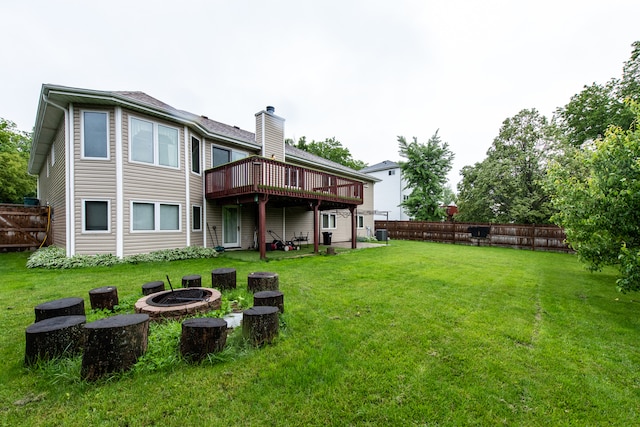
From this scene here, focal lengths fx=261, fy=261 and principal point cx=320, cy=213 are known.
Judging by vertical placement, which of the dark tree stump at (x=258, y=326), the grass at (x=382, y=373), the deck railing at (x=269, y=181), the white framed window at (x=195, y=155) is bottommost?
the grass at (x=382, y=373)

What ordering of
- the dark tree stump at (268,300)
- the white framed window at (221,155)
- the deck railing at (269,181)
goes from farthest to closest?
1. the white framed window at (221,155)
2. the deck railing at (269,181)
3. the dark tree stump at (268,300)

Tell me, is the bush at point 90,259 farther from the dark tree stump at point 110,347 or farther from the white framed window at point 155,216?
the dark tree stump at point 110,347

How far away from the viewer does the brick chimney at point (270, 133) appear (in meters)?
12.4

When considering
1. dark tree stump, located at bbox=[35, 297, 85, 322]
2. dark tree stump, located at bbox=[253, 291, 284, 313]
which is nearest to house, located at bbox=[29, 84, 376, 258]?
dark tree stump, located at bbox=[253, 291, 284, 313]

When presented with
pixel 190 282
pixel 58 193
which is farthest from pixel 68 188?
pixel 190 282

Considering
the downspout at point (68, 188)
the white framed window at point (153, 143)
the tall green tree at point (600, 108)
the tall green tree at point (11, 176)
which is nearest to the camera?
the downspout at point (68, 188)

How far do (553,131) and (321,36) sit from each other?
16.0 meters

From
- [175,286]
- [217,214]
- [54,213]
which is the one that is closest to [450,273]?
[175,286]

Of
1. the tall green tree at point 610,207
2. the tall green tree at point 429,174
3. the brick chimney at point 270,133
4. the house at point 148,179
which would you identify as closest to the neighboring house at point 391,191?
the tall green tree at point 429,174

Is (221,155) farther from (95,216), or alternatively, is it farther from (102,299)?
(102,299)

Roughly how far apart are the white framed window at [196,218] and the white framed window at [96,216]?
2.54 m

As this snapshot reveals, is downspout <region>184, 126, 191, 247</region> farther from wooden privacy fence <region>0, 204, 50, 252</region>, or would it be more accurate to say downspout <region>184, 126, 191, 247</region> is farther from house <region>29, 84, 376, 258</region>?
wooden privacy fence <region>0, 204, 50, 252</region>

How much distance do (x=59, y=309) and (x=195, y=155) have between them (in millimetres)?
8327

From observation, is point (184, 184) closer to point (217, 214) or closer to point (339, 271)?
point (217, 214)
